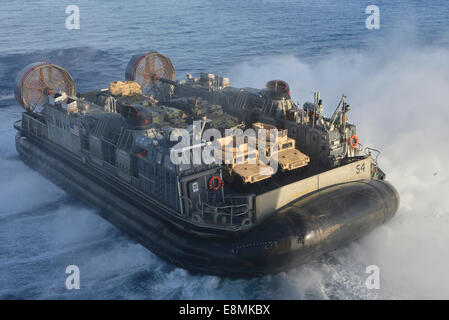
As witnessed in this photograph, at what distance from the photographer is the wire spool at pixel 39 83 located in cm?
1784

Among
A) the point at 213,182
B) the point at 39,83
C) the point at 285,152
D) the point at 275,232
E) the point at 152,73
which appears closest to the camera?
the point at 275,232

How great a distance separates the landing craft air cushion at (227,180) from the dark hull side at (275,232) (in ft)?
0.09

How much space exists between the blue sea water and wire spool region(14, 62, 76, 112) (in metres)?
2.79

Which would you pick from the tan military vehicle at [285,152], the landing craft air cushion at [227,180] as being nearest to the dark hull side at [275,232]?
the landing craft air cushion at [227,180]

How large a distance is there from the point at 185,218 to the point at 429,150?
10.8m

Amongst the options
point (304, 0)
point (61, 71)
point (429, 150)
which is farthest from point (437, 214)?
point (304, 0)

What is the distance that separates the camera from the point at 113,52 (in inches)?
1432

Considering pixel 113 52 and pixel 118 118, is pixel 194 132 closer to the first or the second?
pixel 118 118

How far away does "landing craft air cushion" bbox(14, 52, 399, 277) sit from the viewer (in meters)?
11.6

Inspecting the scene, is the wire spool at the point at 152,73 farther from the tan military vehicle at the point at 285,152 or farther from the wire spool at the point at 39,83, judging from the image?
the tan military vehicle at the point at 285,152

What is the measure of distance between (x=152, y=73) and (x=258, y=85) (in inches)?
347

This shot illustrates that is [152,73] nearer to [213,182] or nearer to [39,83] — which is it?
[39,83]

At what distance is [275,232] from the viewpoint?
37.8 feet

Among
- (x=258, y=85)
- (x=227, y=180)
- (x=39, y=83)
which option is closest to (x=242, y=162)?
(x=227, y=180)
